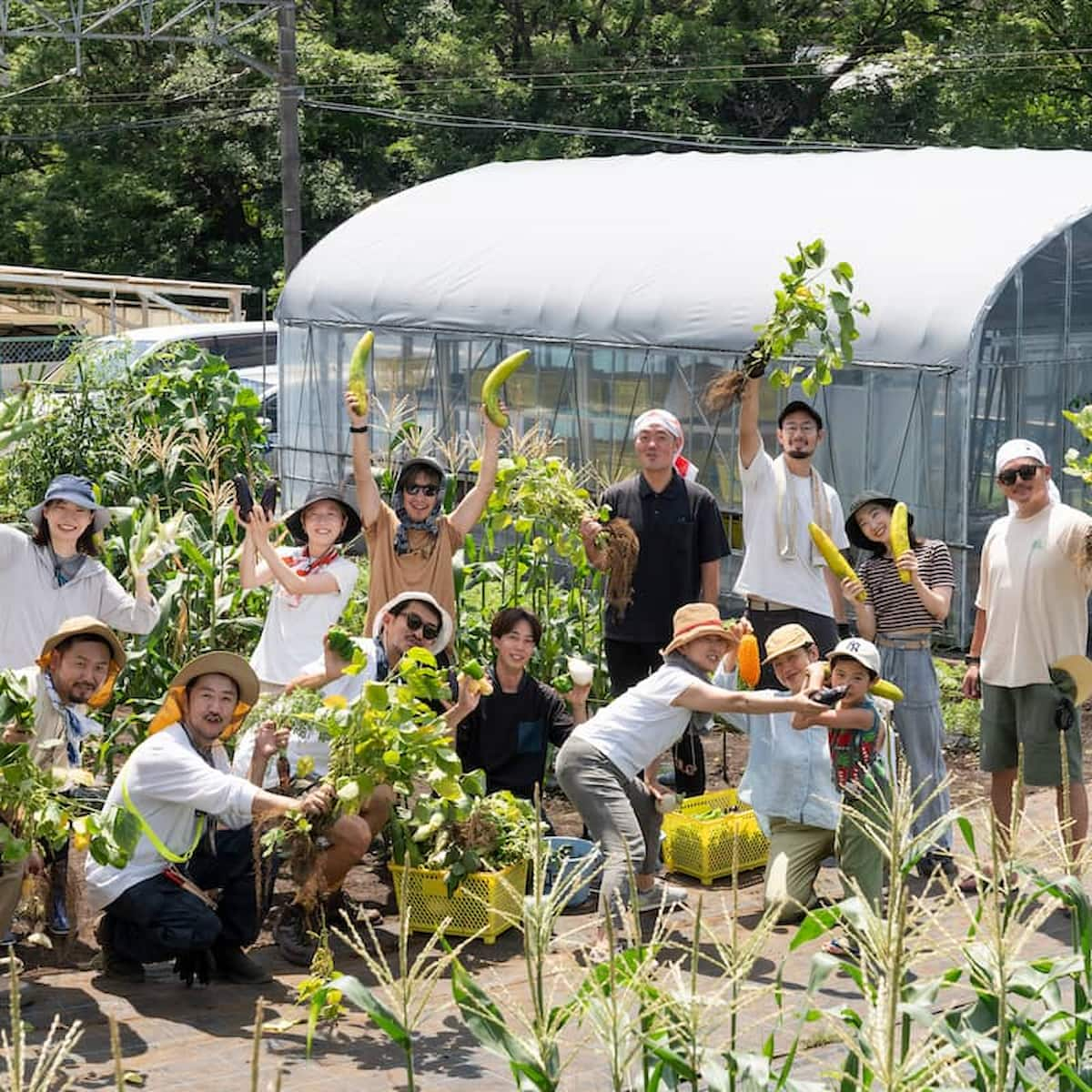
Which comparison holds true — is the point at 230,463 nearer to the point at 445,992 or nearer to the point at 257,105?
the point at 445,992

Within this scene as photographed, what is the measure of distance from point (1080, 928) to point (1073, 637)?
3.23 meters

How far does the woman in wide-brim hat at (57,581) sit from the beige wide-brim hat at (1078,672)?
3.44 meters

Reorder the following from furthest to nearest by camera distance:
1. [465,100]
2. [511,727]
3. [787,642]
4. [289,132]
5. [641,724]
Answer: [465,100], [289,132], [511,727], [787,642], [641,724]

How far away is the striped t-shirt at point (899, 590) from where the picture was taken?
7961 millimetres

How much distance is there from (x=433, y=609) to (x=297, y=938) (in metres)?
1.34

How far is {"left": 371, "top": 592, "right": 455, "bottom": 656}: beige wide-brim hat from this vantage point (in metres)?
7.54

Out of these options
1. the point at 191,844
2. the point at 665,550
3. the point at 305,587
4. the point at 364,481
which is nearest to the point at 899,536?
the point at 665,550

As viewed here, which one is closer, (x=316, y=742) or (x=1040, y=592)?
(x=316, y=742)

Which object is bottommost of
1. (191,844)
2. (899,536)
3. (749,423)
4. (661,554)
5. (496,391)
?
(191,844)

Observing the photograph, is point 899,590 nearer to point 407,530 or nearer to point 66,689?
point 407,530

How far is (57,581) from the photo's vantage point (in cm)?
743

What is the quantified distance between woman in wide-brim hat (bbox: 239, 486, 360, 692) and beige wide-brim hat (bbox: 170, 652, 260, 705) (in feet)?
4.21

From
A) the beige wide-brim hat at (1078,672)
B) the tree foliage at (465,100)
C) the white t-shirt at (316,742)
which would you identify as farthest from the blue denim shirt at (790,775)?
the tree foliage at (465,100)

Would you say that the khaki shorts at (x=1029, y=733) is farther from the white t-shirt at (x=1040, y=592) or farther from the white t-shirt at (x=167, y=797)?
A: the white t-shirt at (x=167, y=797)
